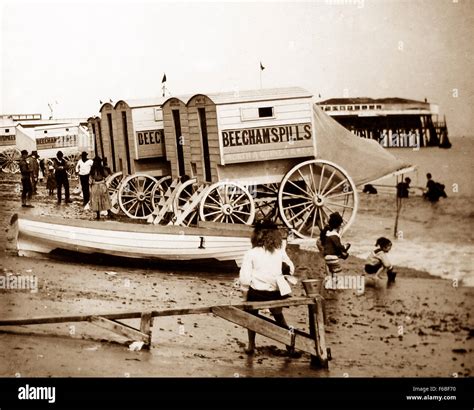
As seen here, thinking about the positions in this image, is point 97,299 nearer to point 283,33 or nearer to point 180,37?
point 180,37

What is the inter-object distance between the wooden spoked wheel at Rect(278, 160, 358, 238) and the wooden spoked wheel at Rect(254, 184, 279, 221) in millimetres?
119

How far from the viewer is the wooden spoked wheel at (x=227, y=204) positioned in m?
7.29

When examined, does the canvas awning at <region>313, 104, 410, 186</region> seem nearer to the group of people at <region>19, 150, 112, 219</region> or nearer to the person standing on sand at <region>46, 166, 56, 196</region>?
the group of people at <region>19, 150, 112, 219</region>

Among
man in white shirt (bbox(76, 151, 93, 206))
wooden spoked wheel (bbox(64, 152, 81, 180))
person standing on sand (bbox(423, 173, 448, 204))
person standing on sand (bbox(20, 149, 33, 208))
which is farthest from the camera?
wooden spoked wheel (bbox(64, 152, 81, 180))

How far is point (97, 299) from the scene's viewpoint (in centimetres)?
604

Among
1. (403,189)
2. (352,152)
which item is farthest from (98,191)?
(403,189)

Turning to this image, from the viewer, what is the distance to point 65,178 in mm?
7656

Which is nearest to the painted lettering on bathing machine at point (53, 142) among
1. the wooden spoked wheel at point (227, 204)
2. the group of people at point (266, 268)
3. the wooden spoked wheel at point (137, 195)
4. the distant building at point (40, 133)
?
the distant building at point (40, 133)

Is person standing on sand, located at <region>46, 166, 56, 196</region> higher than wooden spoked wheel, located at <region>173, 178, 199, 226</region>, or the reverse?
person standing on sand, located at <region>46, 166, 56, 196</region>

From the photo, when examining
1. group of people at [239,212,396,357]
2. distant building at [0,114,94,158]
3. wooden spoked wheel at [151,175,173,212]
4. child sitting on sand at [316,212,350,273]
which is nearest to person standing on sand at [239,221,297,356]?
group of people at [239,212,396,357]

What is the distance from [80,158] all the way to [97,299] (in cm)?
291

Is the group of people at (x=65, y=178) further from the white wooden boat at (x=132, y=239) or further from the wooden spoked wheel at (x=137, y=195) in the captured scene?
the white wooden boat at (x=132, y=239)

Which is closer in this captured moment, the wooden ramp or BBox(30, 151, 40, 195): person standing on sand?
the wooden ramp

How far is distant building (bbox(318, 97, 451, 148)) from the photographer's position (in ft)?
19.1
